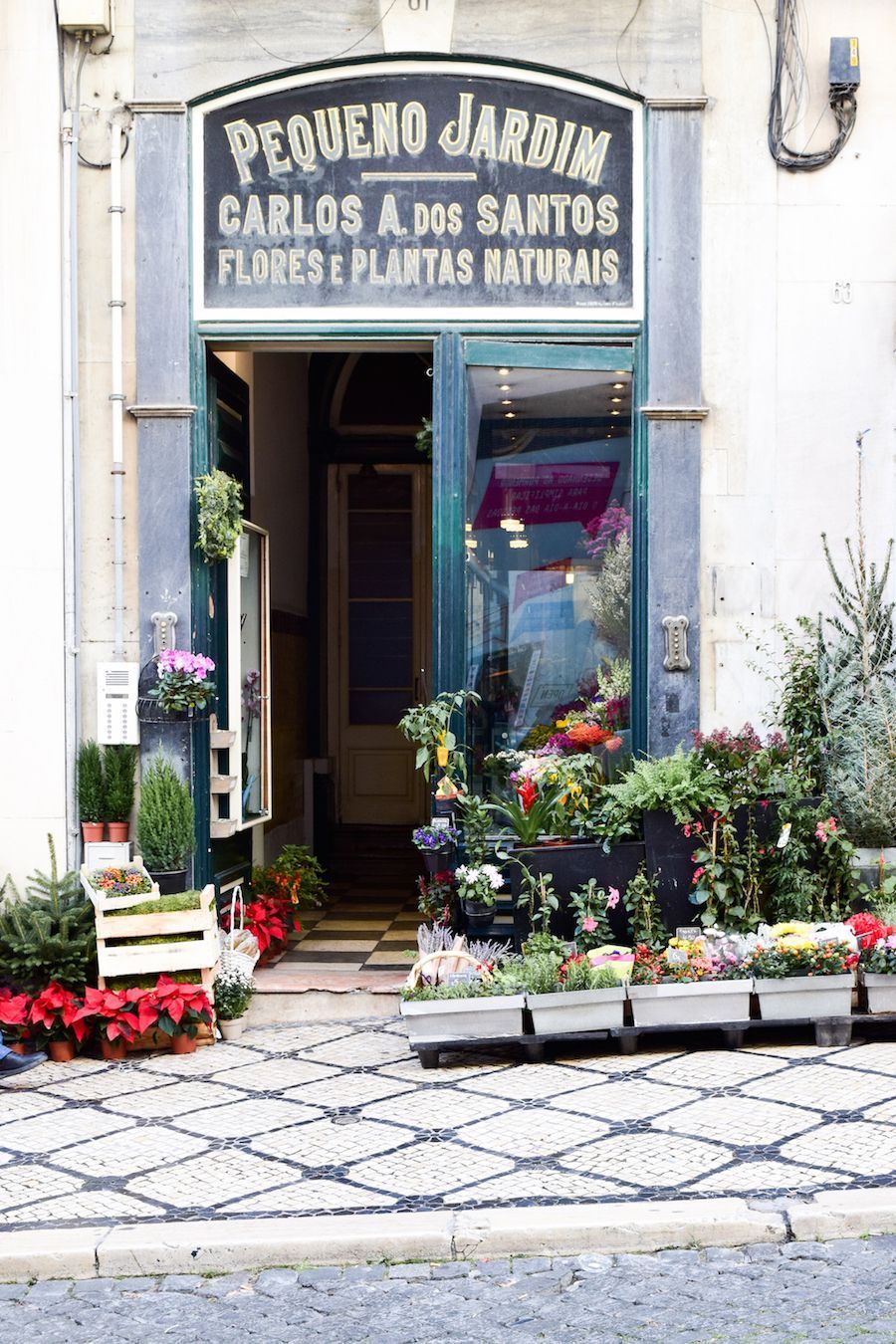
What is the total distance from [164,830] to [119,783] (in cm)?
38

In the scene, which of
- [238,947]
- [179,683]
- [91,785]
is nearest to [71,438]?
[179,683]

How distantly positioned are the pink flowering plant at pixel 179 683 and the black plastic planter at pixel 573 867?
6.15 feet

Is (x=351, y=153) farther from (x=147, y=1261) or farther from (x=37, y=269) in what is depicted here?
(x=147, y=1261)

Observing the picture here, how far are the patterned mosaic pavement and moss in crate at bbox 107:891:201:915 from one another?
70 centimetres

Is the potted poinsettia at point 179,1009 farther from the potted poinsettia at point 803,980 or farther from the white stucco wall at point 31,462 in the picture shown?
the potted poinsettia at point 803,980

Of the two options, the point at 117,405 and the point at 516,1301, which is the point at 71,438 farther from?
the point at 516,1301

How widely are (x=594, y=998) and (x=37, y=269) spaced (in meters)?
4.76

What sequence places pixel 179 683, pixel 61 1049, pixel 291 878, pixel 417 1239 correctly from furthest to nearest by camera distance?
pixel 291 878
pixel 179 683
pixel 61 1049
pixel 417 1239

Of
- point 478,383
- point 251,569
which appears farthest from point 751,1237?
point 251,569

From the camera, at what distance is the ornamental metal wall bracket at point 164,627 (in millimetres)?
7734

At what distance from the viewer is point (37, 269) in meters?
7.68

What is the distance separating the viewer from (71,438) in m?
7.69

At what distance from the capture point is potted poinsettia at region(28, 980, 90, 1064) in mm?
6844

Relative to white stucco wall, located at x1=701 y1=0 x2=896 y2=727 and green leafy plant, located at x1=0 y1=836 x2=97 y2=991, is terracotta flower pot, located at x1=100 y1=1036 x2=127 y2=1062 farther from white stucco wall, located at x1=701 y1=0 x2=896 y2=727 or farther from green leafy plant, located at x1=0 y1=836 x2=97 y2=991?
white stucco wall, located at x1=701 y1=0 x2=896 y2=727
